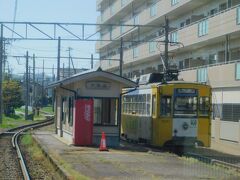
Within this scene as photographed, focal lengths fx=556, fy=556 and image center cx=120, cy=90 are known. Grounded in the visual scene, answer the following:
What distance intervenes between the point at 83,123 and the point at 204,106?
5.07m

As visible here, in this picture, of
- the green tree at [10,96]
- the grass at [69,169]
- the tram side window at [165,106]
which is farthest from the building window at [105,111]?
the green tree at [10,96]

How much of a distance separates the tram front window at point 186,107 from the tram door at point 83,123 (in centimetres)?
362

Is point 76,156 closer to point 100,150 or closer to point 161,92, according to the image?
point 100,150

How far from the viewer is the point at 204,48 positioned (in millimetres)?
38281

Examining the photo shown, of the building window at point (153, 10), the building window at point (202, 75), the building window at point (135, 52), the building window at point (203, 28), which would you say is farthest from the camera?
the building window at point (135, 52)

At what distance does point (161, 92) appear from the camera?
22.5 metres

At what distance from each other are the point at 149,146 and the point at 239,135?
5.34 meters

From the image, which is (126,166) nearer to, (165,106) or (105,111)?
(165,106)

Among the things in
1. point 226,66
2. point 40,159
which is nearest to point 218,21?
point 226,66

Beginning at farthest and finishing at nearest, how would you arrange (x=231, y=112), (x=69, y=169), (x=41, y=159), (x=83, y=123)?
(x=231, y=112), (x=83, y=123), (x=41, y=159), (x=69, y=169)

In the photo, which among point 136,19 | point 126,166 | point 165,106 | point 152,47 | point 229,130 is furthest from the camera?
point 136,19

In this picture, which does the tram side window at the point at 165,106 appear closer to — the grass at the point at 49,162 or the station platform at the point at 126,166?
the station platform at the point at 126,166

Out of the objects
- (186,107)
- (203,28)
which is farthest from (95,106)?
(203,28)

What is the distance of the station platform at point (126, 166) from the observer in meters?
13.8
